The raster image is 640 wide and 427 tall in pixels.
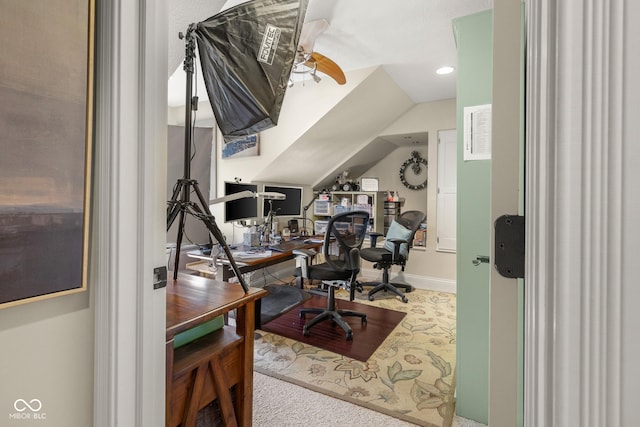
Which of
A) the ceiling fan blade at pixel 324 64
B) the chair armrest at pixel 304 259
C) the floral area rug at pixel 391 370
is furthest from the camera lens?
the chair armrest at pixel 304 259

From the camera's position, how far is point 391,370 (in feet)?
6.82

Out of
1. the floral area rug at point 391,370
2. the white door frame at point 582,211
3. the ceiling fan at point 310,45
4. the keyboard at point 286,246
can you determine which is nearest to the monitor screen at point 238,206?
the keyboard at point 286,246

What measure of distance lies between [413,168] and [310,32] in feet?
10.1

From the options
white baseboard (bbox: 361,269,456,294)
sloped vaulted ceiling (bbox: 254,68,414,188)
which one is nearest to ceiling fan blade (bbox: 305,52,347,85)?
sloped vaulted ceiling (bbox: 254,68,414,188)

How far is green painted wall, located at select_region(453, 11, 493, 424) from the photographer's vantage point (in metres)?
1.60

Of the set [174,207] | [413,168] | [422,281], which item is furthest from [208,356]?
[413,168]

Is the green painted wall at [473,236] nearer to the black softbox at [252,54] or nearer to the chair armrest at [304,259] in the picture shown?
the black softbox at [252,54]

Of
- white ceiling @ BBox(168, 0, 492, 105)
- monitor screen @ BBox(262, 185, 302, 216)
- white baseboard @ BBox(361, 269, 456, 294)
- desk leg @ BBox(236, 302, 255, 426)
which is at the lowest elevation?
white baseboard @ BBox(361, 269, 456, 294)

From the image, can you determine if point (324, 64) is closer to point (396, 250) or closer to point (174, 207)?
point (174, 207)

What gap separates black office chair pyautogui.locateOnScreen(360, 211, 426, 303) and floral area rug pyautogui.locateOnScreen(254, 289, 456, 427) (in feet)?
2.85

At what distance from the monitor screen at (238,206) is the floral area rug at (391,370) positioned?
1.21 metres

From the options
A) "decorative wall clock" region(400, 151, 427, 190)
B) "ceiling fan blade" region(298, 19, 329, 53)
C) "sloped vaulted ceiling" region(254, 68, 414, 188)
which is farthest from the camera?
"decorative wall clock" region(400, 151, 427, 190)

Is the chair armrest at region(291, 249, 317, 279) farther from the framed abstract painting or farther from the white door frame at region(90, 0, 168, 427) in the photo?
the framed abstract painting

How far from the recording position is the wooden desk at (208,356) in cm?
98
